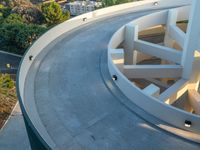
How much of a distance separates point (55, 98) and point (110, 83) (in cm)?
403

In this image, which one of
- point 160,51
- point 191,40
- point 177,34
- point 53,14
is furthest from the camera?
point 53,14

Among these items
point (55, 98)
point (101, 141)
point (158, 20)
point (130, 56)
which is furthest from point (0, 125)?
point (158, 20)

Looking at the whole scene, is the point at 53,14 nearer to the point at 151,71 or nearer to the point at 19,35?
the point at 19,35

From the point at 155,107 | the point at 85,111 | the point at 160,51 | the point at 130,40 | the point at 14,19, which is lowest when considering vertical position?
the point at 85,111

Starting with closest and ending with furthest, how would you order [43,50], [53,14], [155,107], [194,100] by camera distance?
[155,107] → [194,100] → [43,50] → [53,14]

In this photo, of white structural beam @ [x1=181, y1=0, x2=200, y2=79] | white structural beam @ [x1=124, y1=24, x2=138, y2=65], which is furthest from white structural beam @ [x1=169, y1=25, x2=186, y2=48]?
white structural beam @ [x1=124, y1=24, x2=138, y2=65]

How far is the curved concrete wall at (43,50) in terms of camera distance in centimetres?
1475

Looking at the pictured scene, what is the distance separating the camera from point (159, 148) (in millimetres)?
13727

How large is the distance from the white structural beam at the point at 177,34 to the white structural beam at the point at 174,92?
13.0ft

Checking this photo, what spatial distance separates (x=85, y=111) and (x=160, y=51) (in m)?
10.0

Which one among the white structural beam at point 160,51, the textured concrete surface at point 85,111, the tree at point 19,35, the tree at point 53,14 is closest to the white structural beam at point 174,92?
the white structural beam at point 160,51

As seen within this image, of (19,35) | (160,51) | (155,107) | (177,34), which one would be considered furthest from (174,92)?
(19,35)

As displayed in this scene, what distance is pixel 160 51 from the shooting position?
22922 mm

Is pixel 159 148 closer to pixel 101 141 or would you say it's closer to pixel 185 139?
pixel 185 139
